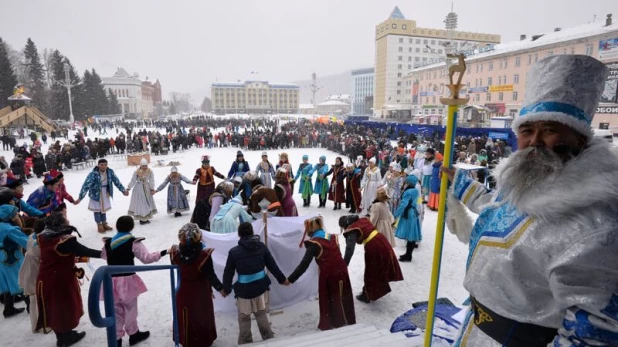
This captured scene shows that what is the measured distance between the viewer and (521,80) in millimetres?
36875

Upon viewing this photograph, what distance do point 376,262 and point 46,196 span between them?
20.7 ft

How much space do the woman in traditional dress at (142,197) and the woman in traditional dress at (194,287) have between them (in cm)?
543

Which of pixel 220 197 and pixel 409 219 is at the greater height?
pixel 220 197

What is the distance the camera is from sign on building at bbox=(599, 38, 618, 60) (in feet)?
87.4

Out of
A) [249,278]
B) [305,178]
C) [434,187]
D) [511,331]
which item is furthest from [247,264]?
[434,187]

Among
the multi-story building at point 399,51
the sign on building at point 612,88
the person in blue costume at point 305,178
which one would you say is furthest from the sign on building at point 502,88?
the person in blue costume at point 305,178

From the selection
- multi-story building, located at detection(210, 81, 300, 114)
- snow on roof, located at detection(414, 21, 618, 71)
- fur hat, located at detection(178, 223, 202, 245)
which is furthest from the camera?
multi-story building, located at detection(210, 81, 300, 114)

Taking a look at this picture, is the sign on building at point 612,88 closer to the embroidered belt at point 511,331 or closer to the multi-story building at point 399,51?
the embroidered belt at point 511,331

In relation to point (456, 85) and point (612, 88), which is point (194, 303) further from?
point (612, 88)

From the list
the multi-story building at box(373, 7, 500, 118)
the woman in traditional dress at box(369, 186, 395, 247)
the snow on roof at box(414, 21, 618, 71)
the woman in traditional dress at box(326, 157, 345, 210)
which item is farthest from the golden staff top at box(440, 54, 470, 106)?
the multi-story building at box(373, 7, 500, 118)

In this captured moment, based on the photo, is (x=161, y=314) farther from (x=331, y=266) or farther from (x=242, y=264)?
(x=331, y=266)

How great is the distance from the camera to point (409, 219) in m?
6.27

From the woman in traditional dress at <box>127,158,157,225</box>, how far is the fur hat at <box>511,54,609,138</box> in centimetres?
876

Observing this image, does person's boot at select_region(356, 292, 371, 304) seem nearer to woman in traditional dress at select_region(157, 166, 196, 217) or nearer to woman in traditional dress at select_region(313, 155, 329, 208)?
woman in traditional dress at select_region(313, 155, 329, 208)
